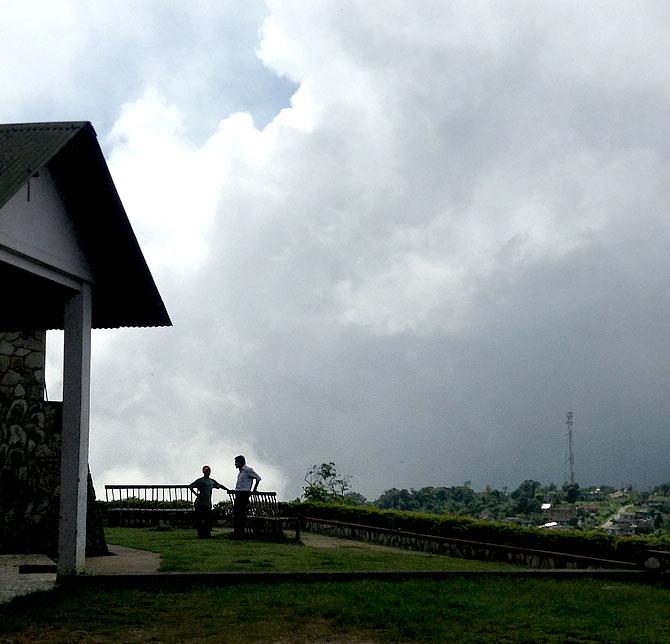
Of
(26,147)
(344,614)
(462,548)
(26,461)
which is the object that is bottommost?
(344,614)

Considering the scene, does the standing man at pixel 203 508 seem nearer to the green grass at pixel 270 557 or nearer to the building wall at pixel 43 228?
the green grass at pixel 270 557

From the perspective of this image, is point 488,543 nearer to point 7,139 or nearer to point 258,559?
point 258,559

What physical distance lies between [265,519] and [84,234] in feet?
25.3

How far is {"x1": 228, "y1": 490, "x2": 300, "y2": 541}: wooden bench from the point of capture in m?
18.6

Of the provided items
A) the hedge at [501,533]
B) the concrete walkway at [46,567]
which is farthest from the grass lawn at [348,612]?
the hedge at [501,533]

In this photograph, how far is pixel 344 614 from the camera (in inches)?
381

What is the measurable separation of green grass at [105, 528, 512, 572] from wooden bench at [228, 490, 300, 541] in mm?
431

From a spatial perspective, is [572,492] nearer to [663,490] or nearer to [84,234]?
[663,490]

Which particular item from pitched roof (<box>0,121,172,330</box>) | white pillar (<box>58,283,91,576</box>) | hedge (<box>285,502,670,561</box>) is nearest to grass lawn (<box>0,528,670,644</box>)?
white pillar (<box>58,283,91,576</box>)

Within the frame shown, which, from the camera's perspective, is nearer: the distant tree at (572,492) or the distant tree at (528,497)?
the distant tree at (528,497)

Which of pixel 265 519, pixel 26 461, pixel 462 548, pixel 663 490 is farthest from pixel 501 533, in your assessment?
pixel 663 490

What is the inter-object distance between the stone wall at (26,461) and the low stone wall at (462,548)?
21.8 ft

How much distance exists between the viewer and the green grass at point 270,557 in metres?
13.2

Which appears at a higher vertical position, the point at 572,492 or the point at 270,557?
the point at 572,492
